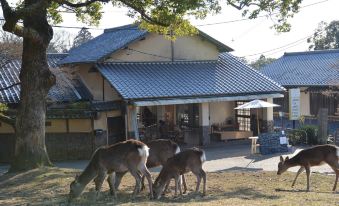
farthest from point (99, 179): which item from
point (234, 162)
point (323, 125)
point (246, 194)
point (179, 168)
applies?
point (323, 125)

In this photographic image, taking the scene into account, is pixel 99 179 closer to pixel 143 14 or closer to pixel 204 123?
pixel 143 14

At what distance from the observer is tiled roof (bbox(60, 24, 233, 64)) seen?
26.5 metres

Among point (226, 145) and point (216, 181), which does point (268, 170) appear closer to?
point (216, 181)

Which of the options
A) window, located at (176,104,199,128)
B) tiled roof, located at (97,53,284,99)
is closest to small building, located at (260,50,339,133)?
tiled roof, located at (97,53,284,99)

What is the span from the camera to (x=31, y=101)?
16.7 metres

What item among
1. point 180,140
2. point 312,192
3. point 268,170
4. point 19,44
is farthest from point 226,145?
point 312,192

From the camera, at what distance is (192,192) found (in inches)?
520

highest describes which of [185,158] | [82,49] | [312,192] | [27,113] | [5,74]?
[82,49]

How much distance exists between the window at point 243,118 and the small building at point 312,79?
547cm

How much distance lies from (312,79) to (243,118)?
10.0m

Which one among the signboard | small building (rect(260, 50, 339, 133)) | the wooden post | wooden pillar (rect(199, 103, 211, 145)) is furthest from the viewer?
small building (rect(260, 50, 339, 133))

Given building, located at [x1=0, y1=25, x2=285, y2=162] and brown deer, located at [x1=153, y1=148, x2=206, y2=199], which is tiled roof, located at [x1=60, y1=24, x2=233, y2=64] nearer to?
building, located at [x1=0, y1=25, x2=285, y2=162]

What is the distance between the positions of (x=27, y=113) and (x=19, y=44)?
28.0 feet

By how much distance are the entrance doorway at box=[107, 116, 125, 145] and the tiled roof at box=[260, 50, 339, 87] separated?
54.6 ft
